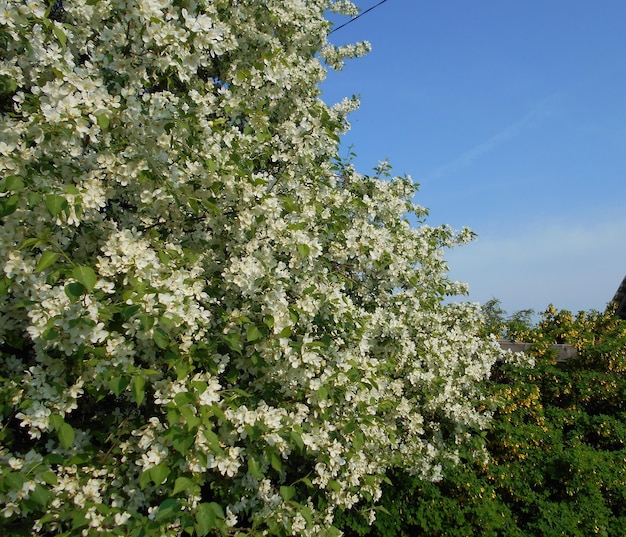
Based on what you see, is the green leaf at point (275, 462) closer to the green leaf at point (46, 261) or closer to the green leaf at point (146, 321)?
the green leaf at point (146, 321)

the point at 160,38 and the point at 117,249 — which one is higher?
the point at 160,38

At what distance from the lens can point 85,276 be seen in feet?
7.35

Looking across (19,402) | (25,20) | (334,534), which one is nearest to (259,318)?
(19,402)

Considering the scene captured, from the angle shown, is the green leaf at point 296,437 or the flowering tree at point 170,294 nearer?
the flowering tree at point 170,294

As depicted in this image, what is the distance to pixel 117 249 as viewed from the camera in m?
2.71

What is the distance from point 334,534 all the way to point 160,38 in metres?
3.37

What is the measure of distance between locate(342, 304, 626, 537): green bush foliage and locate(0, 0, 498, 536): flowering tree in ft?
2.57

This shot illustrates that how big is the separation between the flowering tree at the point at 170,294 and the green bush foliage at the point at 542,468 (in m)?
0.78

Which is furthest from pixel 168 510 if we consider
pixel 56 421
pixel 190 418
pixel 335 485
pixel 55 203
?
pixel 55 203

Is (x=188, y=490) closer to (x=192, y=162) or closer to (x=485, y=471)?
(x=192, y=162)

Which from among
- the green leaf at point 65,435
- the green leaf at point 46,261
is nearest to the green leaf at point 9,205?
the green leaf at point 46,261

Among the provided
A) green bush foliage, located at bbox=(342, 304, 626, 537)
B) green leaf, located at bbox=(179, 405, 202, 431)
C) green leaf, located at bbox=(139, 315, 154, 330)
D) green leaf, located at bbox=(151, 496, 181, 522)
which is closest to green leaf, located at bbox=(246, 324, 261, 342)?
green leaf, located at bbox=(179, 405, 202, 431)

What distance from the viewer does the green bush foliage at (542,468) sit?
4.81m

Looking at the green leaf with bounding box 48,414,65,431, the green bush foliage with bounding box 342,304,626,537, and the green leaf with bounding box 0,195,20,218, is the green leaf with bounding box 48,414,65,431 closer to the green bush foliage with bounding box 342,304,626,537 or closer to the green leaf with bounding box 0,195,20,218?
the green leaf with bounding box 0,195,20,218
